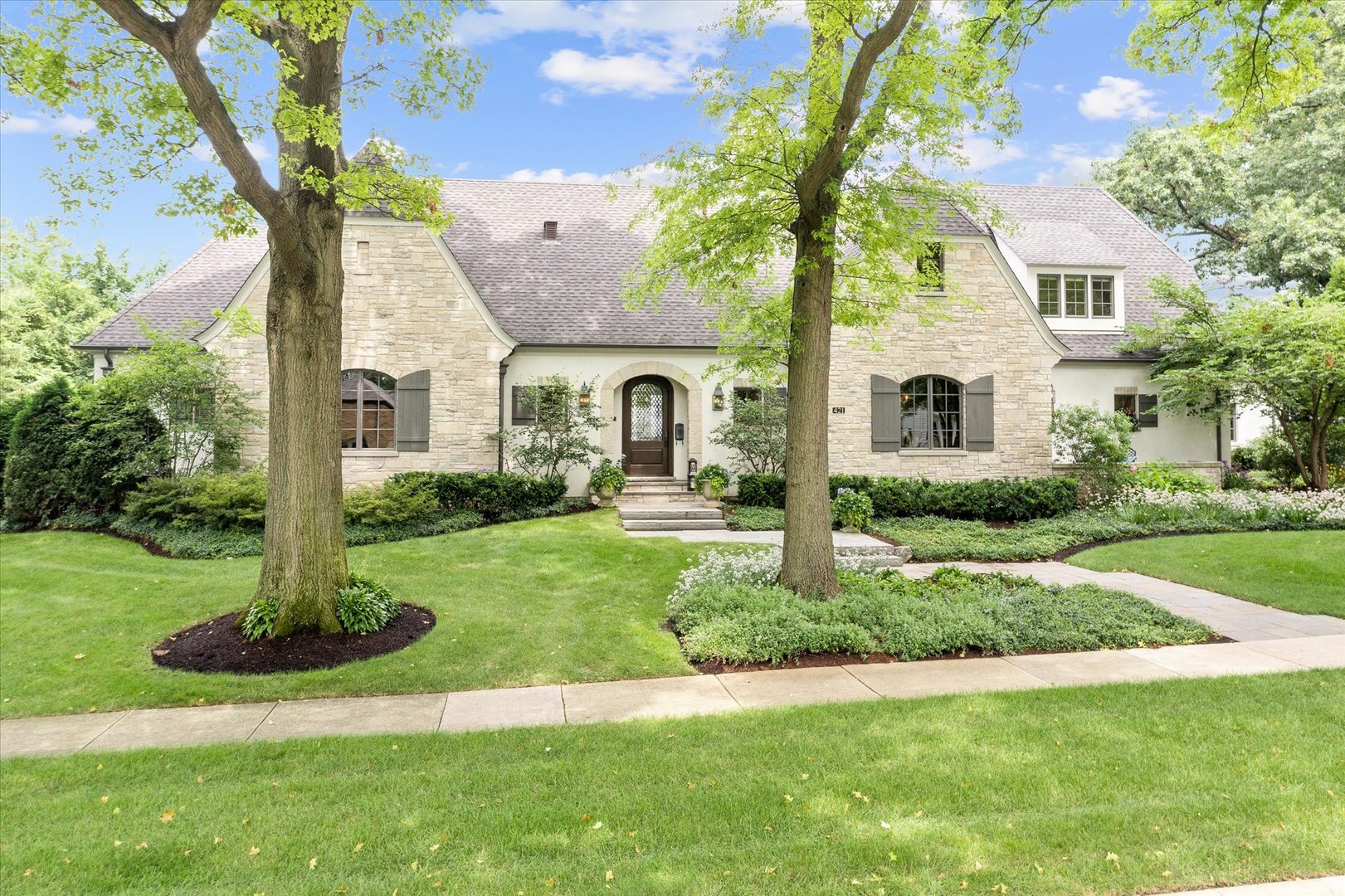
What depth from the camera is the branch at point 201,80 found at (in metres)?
4.84

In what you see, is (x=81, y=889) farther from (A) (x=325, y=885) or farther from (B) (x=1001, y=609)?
(B) (x=1001, y=609)

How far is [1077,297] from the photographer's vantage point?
54.4ft

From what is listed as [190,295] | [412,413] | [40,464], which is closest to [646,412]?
[412,413]

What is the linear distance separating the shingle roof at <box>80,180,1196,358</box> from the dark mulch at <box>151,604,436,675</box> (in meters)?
8.73

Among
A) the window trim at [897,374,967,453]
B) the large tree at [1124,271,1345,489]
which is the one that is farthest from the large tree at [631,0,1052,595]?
the large tree at [1124,271,1345,489]

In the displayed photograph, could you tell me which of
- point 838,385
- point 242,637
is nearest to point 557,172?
point 838,385

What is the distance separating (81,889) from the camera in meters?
2.73

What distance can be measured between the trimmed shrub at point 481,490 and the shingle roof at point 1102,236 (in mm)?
12137

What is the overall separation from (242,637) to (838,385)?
1143cm

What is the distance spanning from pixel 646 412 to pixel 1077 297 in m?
10.4

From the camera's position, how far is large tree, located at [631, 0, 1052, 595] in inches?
258

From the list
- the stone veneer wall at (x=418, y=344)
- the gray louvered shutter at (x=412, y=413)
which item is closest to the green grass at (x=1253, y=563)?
the stone veneer wall at (x=418, y=344)

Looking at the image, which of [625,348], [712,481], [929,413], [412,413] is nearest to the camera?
[412,413]

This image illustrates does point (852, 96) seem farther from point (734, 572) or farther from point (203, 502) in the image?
point (203, 502)
